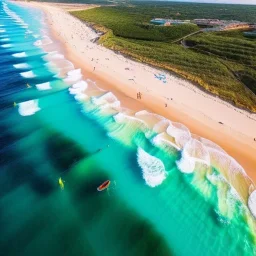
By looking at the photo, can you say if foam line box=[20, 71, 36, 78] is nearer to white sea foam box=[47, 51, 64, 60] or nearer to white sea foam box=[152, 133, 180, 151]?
white sea foam box=[47, 51, 64, 60]

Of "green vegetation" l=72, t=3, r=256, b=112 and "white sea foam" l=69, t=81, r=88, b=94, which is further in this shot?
"green vegetation" l=72, t=3, r=256, b=112

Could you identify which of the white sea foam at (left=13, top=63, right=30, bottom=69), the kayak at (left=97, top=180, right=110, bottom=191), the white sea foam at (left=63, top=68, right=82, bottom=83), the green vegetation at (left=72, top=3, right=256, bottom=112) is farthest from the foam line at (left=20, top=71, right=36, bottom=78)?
the kayak at (left=97, top=180, right=110, bottom=191)

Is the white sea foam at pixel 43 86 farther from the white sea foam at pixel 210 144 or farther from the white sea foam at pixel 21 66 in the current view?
the white sea foam at pixel 210 144

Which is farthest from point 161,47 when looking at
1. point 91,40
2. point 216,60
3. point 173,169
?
point 173,169

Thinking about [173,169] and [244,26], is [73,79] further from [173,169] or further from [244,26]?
[244,26]

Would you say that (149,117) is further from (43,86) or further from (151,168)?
(43,86)

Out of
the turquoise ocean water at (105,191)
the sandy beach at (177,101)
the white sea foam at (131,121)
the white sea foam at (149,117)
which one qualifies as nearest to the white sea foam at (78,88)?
the sandy beach at (177,101)

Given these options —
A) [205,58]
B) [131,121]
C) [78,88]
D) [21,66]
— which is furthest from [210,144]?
[21,66]
